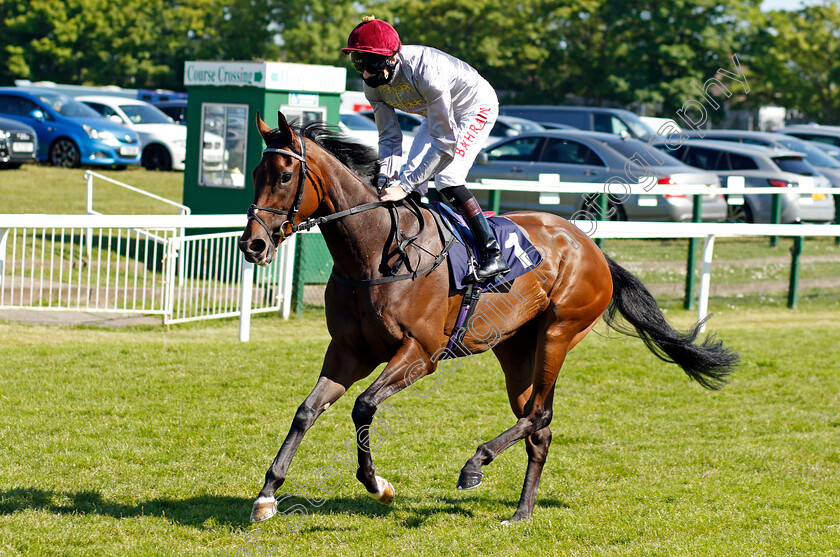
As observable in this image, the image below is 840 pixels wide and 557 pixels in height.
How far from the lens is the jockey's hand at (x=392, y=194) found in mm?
4457

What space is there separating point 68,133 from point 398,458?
1521 centimetres

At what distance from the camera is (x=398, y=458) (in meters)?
5.58

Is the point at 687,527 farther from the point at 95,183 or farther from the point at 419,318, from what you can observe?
the point at 95,183

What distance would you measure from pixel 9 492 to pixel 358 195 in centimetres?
225

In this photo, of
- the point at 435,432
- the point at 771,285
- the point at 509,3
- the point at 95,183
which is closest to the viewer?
the point at 435,432

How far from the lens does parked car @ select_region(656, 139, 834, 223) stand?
15.6 m

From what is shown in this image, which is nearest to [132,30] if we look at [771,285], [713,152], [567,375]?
[713,152]

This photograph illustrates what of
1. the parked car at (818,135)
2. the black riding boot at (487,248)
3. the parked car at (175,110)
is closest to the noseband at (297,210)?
the black riding boot at (487,248)

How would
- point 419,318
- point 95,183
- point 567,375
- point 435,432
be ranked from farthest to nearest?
point 95,183 < point 567,375 < point 435,432 < point 419,318

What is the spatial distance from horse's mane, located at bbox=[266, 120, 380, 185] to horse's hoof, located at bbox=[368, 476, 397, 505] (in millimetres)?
1406

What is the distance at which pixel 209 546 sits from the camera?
417cm

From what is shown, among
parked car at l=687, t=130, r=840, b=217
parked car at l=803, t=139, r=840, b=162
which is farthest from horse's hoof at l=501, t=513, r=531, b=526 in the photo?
parked car at l=803, t=139, r=840, b=162

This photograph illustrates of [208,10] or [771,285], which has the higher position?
[208,10]

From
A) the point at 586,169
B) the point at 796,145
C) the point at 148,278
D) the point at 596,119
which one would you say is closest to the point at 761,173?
the point at 586,169
